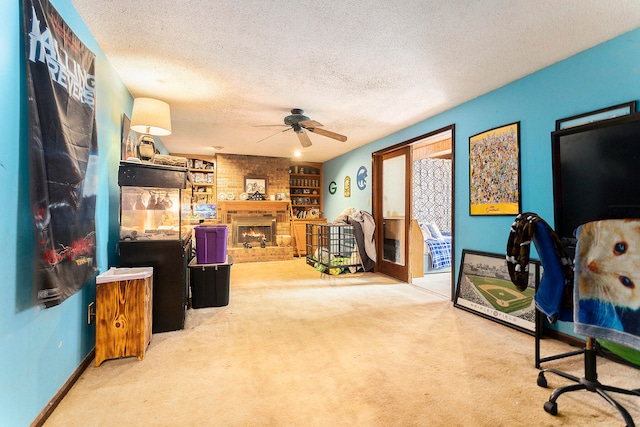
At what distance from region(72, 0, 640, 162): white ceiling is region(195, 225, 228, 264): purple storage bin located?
1.54 metres

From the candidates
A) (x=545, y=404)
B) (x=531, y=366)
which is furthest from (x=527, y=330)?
(x=545, y=404)

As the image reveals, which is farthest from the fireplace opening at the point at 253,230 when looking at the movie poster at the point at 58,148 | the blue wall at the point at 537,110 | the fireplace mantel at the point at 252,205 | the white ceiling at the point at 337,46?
the movie poster at the point at 58,148

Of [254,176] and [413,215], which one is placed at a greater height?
[254,176]

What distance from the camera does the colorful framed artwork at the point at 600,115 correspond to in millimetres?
2121

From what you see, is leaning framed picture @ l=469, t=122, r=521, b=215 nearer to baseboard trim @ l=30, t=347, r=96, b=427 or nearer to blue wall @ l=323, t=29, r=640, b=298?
blue wall @ l=323, t=29, r=640, b=298

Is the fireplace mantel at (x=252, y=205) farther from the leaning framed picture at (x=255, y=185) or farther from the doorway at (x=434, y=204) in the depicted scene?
the doorway at (x=434, y=204)

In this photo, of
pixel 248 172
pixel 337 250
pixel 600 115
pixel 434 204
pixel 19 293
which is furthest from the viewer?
pixel 248 172

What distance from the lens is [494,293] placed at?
10.0 ft

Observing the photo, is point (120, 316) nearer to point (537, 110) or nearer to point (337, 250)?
point (337, 250)

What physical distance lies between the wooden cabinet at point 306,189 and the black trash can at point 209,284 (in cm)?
441

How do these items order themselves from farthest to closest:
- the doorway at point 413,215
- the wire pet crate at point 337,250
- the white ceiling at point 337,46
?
the wire pet crate at point 337,250 → the doorway at point 413,215 → the white ceiling at point 337,46

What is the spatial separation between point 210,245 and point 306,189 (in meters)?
4.79

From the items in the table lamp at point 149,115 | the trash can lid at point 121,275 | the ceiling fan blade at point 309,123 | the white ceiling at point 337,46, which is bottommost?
the trash can lid at point 121,275

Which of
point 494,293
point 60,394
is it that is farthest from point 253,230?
point 60,394
